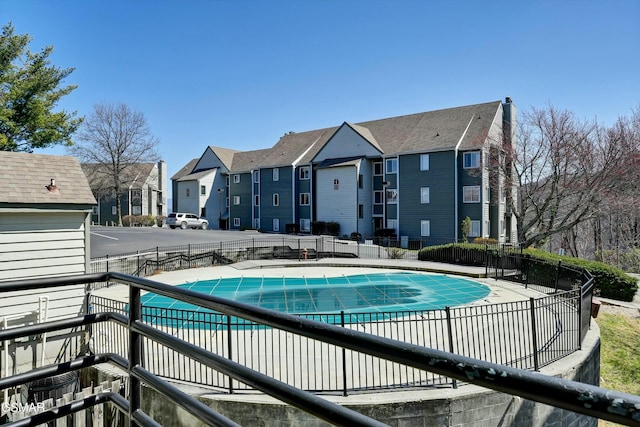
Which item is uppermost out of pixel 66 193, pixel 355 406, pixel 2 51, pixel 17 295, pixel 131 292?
pixel 2 51

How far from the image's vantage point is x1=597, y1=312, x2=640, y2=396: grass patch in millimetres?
11148

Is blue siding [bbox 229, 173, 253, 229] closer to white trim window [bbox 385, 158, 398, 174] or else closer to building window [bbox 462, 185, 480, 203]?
white trim window [bbox 385, 158, 398, 174]

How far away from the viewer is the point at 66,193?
1012 centimetres

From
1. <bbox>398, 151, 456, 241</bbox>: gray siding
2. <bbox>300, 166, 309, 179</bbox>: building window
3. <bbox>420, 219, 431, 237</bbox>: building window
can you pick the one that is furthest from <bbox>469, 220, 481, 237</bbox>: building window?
<bbox>300, 166, 309, 179</bbox>: building window

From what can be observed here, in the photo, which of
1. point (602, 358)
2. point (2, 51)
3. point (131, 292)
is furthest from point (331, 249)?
point (131, 292)

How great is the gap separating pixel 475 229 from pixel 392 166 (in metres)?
9.75

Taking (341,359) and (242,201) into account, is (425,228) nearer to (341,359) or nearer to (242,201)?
(242,201)

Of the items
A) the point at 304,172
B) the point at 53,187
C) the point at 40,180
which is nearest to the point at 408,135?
the point at 304,172

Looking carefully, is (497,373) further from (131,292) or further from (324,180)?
(324,180)

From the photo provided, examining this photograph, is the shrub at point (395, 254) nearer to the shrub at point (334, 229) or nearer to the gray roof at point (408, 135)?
the gray roof at point (408, 135)

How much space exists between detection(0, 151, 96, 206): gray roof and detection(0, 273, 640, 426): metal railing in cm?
940

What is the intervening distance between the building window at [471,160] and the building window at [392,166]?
635cm

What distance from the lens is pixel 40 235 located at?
31.1ft

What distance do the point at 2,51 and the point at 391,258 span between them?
27.5m
